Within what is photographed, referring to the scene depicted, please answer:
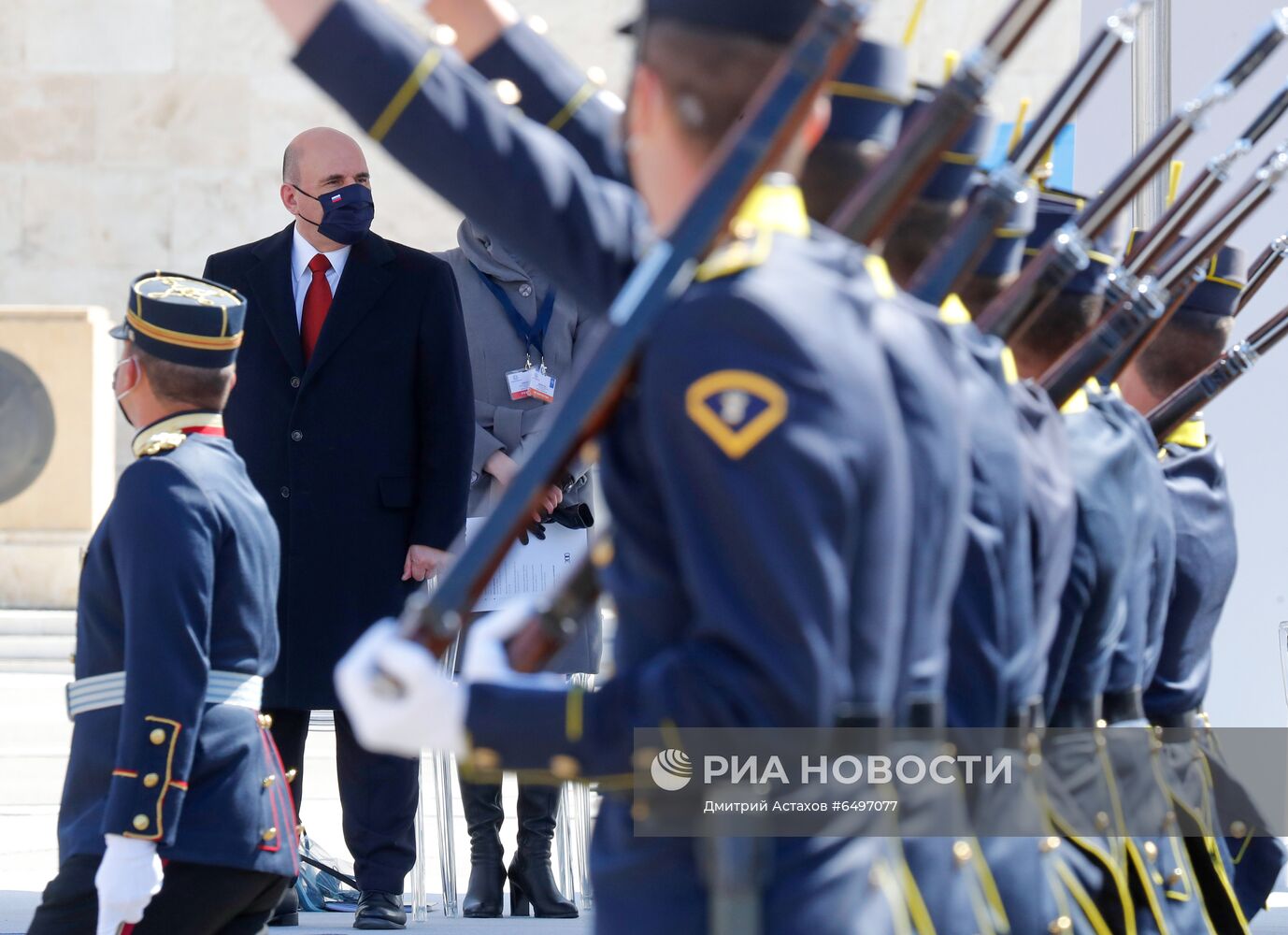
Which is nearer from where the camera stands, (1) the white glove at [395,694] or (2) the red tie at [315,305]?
(1) the white glove at [395,694]

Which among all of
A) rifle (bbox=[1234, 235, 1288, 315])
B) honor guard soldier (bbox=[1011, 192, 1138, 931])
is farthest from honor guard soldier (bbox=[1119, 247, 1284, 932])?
honor guard soldier (bbox=[1011, 192, 1138, 931])

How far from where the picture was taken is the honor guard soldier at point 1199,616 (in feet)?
11.6

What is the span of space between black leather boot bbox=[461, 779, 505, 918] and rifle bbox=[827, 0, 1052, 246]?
125 inches

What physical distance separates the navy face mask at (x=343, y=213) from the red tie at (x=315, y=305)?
7 cm

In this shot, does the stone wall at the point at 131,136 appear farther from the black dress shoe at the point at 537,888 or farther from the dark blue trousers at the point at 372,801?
the dark blue trousers at the point at 372,801

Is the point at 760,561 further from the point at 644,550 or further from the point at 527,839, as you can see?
the point at 527,839

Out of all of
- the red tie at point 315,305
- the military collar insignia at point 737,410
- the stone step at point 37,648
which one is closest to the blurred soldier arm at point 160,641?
the military collar insignia at point 737,410

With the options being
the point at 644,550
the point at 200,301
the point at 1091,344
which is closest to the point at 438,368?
the point at 200,301

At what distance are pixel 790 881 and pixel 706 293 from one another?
1.54 ft

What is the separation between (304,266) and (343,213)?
0.17 m

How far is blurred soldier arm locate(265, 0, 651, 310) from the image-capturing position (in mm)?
2016

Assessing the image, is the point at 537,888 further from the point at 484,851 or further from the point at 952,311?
the point at 952,311

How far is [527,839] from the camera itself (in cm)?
529

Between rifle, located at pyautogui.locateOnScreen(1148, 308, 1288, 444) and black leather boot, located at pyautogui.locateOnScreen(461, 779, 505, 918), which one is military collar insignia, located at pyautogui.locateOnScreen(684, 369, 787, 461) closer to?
rifle, located at pyautogui.locateOnScreen(1148, 308, 1288, 444)
